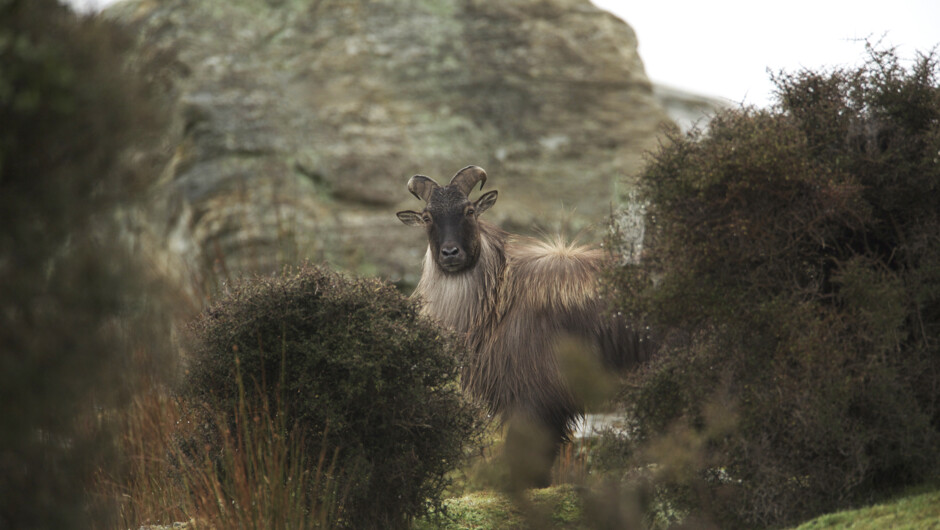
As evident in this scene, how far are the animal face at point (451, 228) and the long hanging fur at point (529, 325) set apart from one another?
19cm

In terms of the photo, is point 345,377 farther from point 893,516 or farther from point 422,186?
point 893,516

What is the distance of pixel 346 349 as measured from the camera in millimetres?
4891

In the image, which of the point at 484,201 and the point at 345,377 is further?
the point at 484,201

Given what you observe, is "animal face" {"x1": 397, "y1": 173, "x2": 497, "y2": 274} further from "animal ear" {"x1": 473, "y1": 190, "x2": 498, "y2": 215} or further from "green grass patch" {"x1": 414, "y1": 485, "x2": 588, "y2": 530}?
"green grass patch" {"x1": 414, "y1": 485, "x2": 588, "y2": 530}

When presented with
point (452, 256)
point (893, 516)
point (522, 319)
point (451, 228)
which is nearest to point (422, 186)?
point (451, 228)

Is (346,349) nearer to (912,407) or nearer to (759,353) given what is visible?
(759,353)

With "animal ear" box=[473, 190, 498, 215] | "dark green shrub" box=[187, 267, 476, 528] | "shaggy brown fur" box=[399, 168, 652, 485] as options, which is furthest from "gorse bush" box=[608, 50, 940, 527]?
"animal ear" box=[473, 190, 498, 215]

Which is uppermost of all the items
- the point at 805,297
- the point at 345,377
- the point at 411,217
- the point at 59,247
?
the point at 59,247

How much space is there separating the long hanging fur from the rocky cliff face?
5.29 m

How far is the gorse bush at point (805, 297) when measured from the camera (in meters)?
4.39

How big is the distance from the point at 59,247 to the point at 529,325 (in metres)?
4.41

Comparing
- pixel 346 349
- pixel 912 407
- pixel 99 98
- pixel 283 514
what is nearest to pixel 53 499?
pixel 99 98

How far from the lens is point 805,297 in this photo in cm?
459

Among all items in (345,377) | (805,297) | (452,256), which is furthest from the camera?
(452,256)
